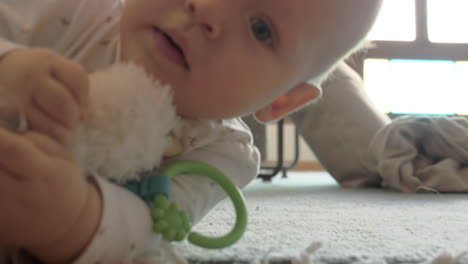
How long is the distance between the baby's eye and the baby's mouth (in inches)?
3.3

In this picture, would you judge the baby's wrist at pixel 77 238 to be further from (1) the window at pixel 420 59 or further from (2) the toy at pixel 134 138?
(1) the window at pixel 420 59

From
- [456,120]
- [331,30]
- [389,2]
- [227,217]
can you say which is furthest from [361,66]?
[331,30]

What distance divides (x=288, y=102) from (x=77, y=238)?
1.32 ft

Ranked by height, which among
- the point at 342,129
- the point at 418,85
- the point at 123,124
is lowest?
the point at 418,85

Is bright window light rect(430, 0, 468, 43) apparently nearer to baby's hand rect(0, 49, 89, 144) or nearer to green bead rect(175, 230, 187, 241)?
green bead rect(175, 230, 187, 241)

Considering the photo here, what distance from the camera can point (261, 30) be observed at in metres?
0.54

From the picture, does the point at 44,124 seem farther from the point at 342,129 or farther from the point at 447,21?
the point at 447,21

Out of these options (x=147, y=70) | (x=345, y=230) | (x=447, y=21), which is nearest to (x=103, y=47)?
(x=147, y=70)

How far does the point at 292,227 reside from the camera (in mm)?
725

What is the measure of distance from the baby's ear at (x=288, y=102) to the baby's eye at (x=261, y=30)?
0.55 ft

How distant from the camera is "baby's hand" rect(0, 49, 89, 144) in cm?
36

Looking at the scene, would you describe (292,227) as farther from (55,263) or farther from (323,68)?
(55,263)

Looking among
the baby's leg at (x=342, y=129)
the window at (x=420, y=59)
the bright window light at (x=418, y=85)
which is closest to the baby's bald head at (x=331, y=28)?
the baby's leg at (x=342, y=129)

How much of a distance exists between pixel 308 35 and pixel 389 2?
231 cm
